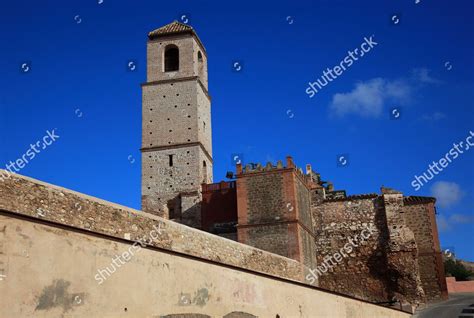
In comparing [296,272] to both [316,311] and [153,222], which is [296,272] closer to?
[316,311]

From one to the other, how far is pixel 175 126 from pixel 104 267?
74.9 feet

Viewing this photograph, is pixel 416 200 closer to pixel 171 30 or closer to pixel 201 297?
pixel 171 30

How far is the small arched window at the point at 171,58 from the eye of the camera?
33.8 meters

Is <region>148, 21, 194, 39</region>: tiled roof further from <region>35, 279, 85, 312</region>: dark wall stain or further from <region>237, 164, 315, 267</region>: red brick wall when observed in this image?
<region>35, 279, 85, 312</region>: dark wall stain

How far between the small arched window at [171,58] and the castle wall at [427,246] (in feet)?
53.6

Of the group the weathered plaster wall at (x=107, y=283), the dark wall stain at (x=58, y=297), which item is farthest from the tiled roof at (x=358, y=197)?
the dark wall stain at (x=58, y=297)

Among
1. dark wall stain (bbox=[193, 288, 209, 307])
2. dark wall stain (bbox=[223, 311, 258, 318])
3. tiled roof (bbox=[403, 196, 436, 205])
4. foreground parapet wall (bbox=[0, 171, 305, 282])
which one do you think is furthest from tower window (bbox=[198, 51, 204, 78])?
dark wall stain (bbox=[193, 288, 209, 307])

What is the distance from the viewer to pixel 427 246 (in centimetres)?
2898

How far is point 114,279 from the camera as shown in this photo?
30.5 feet

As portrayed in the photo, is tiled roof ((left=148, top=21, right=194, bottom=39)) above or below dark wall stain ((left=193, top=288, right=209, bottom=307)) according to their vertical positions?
above

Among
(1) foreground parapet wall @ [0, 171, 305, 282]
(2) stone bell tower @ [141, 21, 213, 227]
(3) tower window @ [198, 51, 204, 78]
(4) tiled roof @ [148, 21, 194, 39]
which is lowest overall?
(1) foreground parapet wall @ [0, 171, 305, 282]

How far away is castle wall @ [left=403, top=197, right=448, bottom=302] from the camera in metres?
28.2

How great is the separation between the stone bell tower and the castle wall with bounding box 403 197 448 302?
11833mm

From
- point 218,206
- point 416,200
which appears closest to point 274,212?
point 218,206
